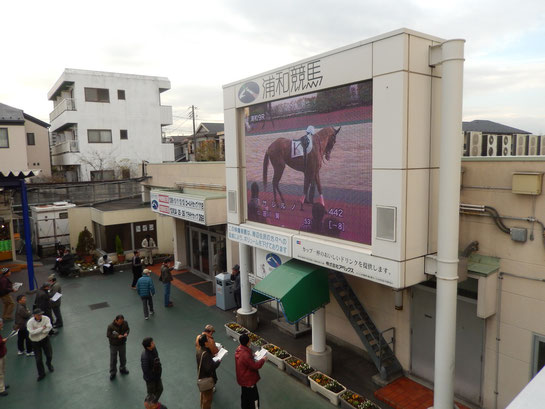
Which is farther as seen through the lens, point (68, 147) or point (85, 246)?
point (68, 147)

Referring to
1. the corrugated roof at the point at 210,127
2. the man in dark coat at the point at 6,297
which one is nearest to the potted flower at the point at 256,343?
the man in dark coat at the point at 6,297

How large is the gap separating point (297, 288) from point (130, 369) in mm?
5098

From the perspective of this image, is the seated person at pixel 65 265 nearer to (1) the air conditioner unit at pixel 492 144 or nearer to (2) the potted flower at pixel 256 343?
(2) the potted flower at pixel 256 343

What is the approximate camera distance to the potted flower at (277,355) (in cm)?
1074

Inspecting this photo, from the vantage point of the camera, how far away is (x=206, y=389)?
28.1 feet

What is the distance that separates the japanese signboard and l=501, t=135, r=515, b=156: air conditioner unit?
Answer: 9346 mm

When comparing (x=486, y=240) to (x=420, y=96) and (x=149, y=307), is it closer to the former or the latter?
(x=420, y=96)

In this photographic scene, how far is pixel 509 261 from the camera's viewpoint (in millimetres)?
7852

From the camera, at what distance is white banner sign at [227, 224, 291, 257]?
10273 mm

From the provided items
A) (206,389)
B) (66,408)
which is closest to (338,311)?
(206,389)

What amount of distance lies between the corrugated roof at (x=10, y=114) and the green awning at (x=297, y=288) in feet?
82.4

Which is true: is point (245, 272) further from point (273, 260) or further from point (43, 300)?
point (43, 300)

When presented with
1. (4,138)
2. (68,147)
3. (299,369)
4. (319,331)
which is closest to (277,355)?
(299,369)

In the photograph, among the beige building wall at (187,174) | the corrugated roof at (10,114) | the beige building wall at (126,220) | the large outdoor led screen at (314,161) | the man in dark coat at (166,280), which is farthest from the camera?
the corrugated roof at (10,114)
